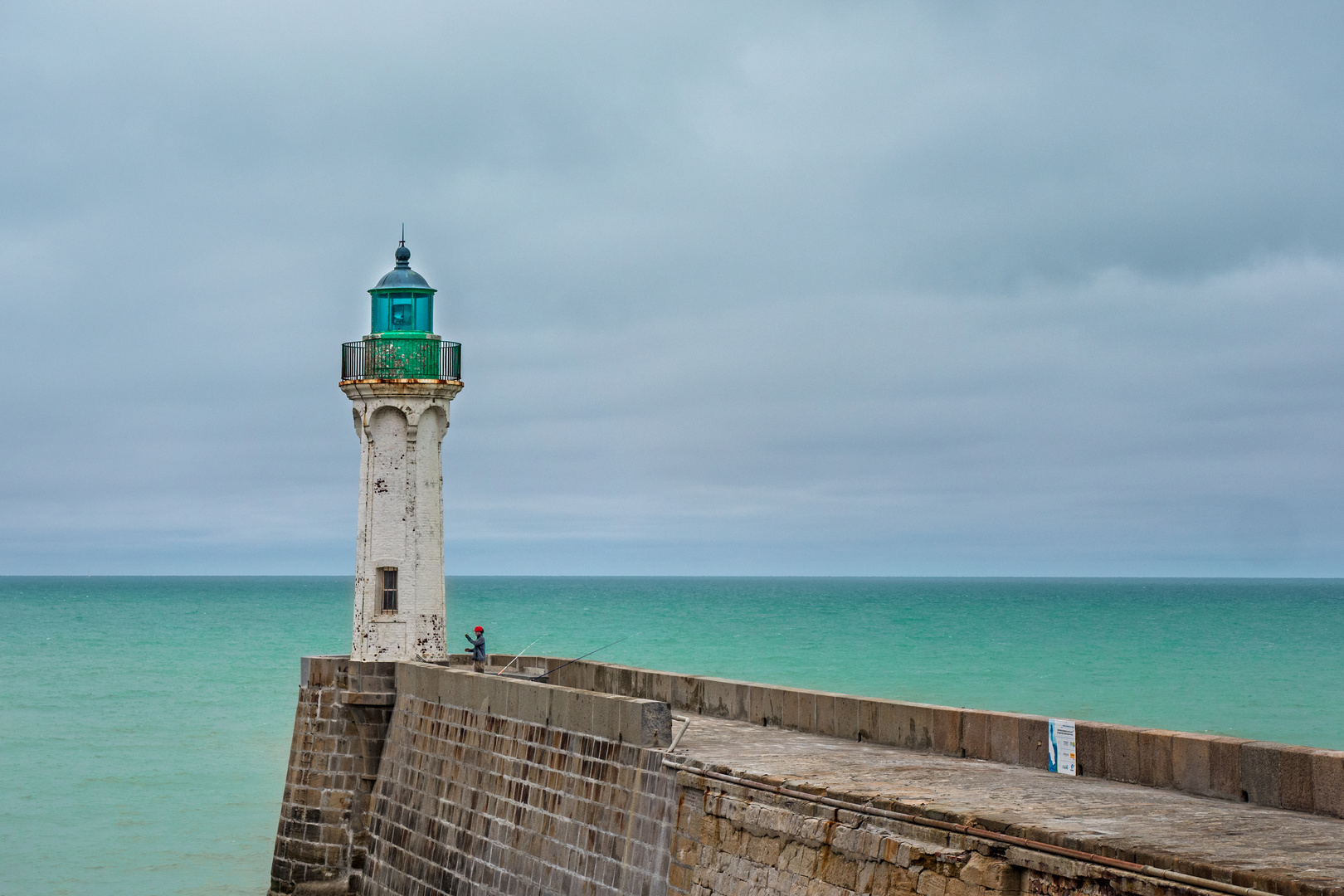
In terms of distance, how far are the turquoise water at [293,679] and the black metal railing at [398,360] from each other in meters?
6.58

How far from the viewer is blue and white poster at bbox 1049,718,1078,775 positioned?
1020cm

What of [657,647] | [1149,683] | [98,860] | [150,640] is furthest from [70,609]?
[98,860]

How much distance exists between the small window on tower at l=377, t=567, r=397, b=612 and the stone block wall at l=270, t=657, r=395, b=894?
2.61 ft

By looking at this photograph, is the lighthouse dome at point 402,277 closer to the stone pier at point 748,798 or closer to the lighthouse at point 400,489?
the lighthouse at point 400,489

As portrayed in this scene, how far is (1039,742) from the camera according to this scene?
10.6 meters

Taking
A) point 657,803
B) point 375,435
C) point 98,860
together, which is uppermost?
point 375,435

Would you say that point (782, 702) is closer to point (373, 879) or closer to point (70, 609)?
point (373, 879)

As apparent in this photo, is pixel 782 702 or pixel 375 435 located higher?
pixel 375 435

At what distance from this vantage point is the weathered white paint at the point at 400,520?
16.5 metres

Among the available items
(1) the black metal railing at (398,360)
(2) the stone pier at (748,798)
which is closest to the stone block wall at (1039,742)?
(2) the stone pier at (748,798)

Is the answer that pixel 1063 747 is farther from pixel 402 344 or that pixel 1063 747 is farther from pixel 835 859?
pixel 402 344

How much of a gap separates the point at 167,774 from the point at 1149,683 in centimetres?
3097

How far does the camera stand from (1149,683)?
150ft

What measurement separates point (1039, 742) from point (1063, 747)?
0.28 m
